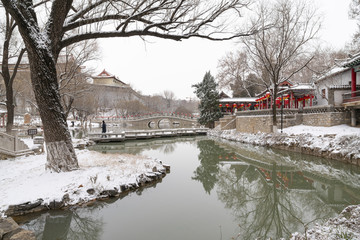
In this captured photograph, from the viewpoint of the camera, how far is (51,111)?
567cm

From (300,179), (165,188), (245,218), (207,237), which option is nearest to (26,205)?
(165,188)

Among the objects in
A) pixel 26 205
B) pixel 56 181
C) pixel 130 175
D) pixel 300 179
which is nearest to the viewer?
pixel 26 205

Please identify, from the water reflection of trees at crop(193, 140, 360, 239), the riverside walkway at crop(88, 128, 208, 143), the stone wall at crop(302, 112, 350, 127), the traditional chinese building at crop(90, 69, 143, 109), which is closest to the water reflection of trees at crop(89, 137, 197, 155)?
the riverside walkway at crop(88, 128, 208, 143)

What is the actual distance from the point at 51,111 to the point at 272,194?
6.66m

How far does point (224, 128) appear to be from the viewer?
A: 23.7 meters

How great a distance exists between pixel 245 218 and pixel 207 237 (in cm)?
122

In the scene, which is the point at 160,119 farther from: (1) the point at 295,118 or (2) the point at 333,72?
(2) the point at 333,72

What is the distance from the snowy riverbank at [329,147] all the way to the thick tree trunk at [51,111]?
19.2 feet

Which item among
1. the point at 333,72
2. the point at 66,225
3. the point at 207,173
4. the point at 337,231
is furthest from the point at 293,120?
the point at 66,225

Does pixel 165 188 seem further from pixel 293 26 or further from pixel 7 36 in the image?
A: pixel 293 26

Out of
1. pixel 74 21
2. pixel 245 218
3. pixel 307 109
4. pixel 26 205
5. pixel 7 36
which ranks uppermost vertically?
pixel 7 36

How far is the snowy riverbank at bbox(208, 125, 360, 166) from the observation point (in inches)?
346

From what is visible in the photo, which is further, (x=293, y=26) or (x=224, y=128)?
(x=224, y=128)

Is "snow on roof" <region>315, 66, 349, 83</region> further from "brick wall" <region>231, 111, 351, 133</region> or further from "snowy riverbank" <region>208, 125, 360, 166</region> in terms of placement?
"snowy riverbank" <region>208, 125, 360, 166</region>
